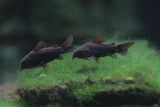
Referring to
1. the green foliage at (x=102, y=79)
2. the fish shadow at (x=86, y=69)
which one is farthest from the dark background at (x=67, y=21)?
the green foliage at (x=102, y=79)

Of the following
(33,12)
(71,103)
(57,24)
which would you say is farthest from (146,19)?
(71,103)

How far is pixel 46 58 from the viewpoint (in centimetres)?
454

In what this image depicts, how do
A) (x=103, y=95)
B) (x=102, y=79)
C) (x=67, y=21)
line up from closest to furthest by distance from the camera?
(x=103, y=95) < (x=102, y=79) < (x=67, y=21)

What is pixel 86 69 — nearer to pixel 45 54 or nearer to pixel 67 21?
pixel 45 54

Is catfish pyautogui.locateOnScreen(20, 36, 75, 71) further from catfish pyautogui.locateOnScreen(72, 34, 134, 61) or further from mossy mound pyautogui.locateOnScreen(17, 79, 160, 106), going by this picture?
mossy mound pyautogui.locateOnScreen(17, 79, 160, 106)

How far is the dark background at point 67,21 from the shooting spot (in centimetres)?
834

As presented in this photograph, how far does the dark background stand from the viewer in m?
8.34

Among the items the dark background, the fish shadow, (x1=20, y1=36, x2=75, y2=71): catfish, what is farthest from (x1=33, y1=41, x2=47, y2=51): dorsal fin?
the dark background

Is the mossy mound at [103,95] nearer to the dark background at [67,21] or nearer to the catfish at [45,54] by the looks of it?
the catfish at [45,54]

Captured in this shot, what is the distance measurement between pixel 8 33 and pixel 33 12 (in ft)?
4.17

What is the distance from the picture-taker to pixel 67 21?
8.43m

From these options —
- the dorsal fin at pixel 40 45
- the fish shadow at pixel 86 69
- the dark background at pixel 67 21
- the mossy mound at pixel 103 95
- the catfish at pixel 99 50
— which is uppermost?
the dark background at pixel 67 21

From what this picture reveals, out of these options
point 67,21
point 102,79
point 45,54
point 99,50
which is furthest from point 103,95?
point 67,21

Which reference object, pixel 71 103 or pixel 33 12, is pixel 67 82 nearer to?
pixel 71 103
